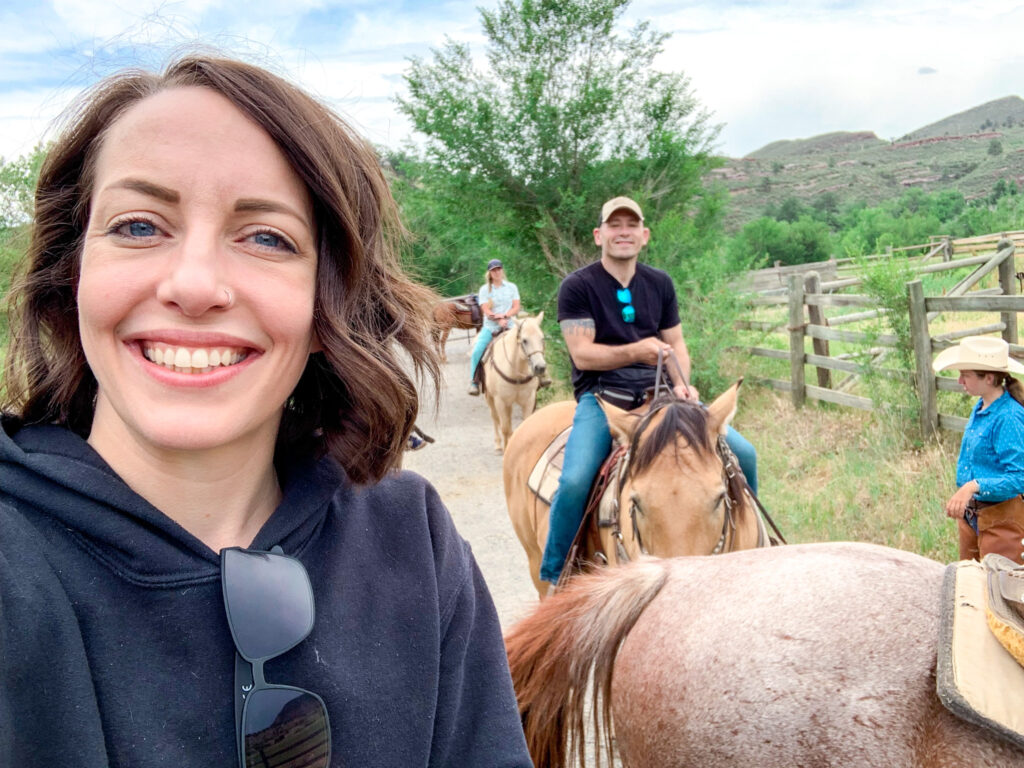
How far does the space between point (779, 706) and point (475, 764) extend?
1093 millimetres

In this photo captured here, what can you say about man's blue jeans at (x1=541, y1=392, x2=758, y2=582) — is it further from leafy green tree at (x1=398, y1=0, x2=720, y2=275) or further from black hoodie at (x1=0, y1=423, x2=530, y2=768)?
leafy green tree at (x1=398, y1=0, x2=720, y2=275)

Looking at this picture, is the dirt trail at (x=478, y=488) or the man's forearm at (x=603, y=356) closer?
the man's forearm at (x=603, y=356)

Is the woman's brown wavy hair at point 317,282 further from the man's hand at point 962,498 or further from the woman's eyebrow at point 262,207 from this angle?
the man's hand at point 962,498

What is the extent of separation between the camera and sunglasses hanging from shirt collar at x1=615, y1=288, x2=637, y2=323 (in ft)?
13.7

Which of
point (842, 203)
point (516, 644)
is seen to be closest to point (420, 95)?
point (516, 644)

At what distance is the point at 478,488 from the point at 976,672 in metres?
6.66

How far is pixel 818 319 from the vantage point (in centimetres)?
888

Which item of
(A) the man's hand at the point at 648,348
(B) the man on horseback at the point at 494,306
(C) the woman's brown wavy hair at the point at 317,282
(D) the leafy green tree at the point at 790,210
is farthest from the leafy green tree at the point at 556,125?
(D) the leafy green tree at the point at 790,210

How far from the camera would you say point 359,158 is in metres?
1.21

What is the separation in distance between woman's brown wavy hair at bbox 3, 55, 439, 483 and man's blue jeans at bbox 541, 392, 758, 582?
2545 mm

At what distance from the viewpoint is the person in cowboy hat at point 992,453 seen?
148 inches

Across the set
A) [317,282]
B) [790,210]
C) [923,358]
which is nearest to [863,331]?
[923,358]

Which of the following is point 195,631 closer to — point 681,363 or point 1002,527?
point 681,363

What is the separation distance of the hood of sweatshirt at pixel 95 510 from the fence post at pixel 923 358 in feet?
22.2
